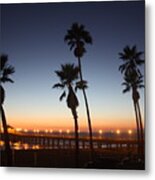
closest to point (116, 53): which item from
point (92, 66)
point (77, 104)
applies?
point (92, 66)

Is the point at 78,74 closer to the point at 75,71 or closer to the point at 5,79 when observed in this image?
the point at 75,71

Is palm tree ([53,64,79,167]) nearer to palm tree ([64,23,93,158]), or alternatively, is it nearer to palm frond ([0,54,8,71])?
palm tree ([64,23,93,158])

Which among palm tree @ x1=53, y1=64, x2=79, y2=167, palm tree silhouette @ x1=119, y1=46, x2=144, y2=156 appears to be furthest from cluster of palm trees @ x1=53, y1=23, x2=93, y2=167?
palm tree silhouette @ x1=119, y1=46, x2=144, y2=156

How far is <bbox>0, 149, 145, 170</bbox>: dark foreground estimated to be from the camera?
187 cm

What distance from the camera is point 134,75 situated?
187 centimetres

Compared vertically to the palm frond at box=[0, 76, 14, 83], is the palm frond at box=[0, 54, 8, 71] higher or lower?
higher

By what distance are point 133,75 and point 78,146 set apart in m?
0.37

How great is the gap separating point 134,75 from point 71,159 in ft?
1.43

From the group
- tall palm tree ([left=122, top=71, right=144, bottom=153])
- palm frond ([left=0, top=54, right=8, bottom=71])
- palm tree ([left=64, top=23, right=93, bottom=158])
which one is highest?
palm tree ([left=64, top=23, right=93, bottom=158])

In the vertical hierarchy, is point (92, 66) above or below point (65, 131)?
above

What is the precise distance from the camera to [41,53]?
1.94m

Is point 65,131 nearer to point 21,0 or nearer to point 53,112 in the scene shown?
point 53,112

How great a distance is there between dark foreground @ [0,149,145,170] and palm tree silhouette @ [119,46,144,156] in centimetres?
9

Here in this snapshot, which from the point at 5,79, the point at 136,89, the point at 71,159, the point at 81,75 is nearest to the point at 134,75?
the point at 136,89
